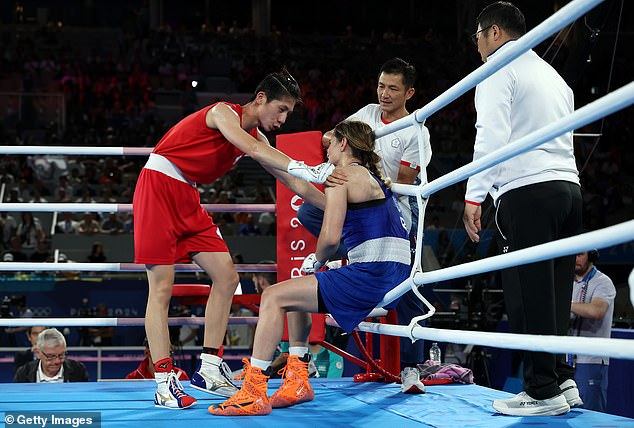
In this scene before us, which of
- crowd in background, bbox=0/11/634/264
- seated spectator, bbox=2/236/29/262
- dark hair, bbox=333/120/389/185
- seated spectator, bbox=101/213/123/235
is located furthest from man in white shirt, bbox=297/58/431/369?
seated spectator, bbox=101/213/123/235

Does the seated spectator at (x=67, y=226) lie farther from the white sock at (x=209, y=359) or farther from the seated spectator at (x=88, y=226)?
the white sock at (x=209, y=359)

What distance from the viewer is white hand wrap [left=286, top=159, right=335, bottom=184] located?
285cm

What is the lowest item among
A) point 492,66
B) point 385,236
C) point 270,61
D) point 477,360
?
point 477,360

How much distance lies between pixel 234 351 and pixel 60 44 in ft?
48.1

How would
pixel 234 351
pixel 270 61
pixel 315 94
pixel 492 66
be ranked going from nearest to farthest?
1. pixel 492 66
2. pixel 234 351
3. pixel 315 94
4. pixel 270 61

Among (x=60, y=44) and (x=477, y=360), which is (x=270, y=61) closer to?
(x=60, y=44)

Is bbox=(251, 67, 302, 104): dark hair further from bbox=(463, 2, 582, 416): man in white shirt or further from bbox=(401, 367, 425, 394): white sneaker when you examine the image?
bbox=(401, 367, 425, 394): white sneaker

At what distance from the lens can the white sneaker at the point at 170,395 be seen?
9.12ft

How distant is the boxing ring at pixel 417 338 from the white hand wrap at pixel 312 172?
0.35 metres

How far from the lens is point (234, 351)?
7.74 metres

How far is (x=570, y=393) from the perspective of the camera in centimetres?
270

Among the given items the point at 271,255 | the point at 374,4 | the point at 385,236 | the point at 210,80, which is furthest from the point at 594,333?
the point at 374,4

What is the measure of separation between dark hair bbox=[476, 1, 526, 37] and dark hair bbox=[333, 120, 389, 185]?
24.5 inches

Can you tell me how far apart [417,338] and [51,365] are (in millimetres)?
2802
